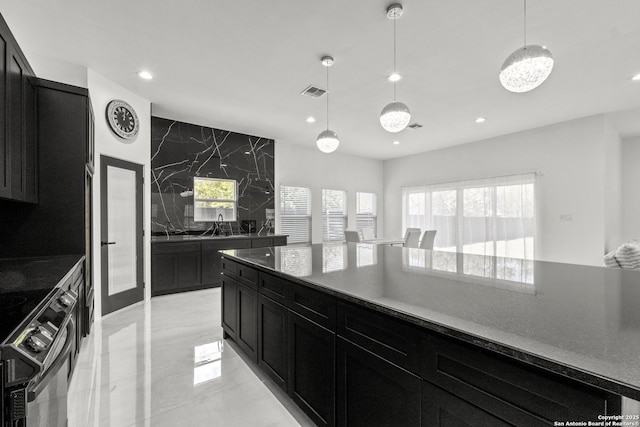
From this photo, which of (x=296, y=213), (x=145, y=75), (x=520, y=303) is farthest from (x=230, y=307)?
(x=296, y=213)

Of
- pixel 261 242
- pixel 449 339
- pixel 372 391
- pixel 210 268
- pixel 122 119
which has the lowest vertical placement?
pixel 210 268

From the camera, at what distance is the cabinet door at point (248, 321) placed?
2.23 metres

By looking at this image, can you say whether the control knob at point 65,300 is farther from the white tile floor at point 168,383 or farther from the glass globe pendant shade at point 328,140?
the glass globe pendant shade at point 328,140

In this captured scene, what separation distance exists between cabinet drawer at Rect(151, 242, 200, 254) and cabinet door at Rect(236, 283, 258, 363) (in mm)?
2576

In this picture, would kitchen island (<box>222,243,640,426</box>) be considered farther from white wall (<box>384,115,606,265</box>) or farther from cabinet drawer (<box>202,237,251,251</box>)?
white wall (<box>384,115,606,265</box>)

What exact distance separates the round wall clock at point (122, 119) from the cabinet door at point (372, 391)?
3.87 metres

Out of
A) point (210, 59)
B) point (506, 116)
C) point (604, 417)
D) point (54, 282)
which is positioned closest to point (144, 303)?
point (54, 282)

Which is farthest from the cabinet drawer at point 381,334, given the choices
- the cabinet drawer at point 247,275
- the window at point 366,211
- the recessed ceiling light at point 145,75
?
the window at point 366,211

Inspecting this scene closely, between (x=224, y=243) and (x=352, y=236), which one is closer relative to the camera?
(x=224, y=243)

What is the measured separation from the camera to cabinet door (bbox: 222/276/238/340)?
2.60 metres

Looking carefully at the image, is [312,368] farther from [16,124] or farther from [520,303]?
[16,124]

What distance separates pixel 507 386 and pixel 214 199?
17.8 feet

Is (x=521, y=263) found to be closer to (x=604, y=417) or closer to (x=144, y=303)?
(x=604, y=417)

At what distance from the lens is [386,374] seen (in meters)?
1.17
